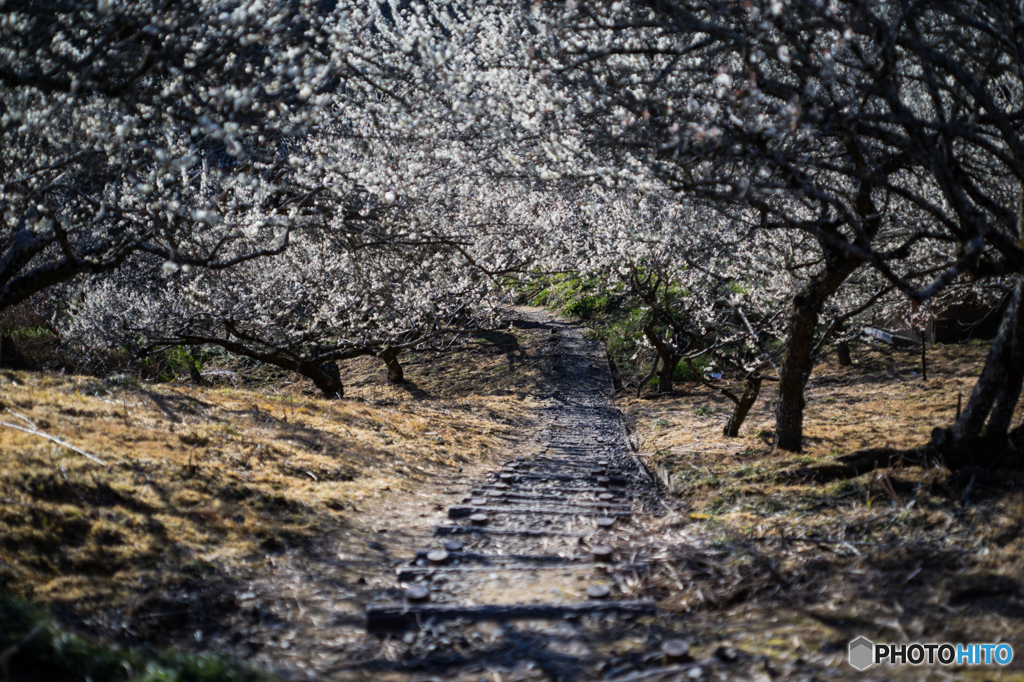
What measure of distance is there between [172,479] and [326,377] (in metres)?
9.94

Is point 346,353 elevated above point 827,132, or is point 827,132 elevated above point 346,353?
point 827,132

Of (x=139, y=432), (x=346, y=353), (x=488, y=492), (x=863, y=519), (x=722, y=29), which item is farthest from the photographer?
(x=346, y=353)

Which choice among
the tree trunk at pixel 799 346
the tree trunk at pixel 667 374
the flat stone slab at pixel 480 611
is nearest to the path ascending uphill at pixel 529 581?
the flat stone slab at pixel 480 611

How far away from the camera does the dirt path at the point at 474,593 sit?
355 centimetres

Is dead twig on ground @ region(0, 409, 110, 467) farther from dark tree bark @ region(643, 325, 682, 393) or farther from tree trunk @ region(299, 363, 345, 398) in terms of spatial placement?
dark tree bark @ region(643, 325, 682, 393)

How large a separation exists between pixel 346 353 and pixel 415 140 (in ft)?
20.9

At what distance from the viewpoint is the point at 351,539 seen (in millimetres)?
5586

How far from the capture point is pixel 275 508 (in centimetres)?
589

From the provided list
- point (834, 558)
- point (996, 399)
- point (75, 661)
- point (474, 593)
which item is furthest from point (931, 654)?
point (75, 661)

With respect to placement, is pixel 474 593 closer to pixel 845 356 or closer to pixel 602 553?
pixel 602 553

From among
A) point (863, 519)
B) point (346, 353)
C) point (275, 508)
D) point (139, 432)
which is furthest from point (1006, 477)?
point (346, 353)

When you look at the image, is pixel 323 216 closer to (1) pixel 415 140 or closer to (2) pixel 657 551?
(1) pixel 415 140

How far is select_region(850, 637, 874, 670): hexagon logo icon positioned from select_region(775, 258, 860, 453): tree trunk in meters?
5.14

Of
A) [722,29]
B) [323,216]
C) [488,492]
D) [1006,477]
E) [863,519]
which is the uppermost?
[722,29]
